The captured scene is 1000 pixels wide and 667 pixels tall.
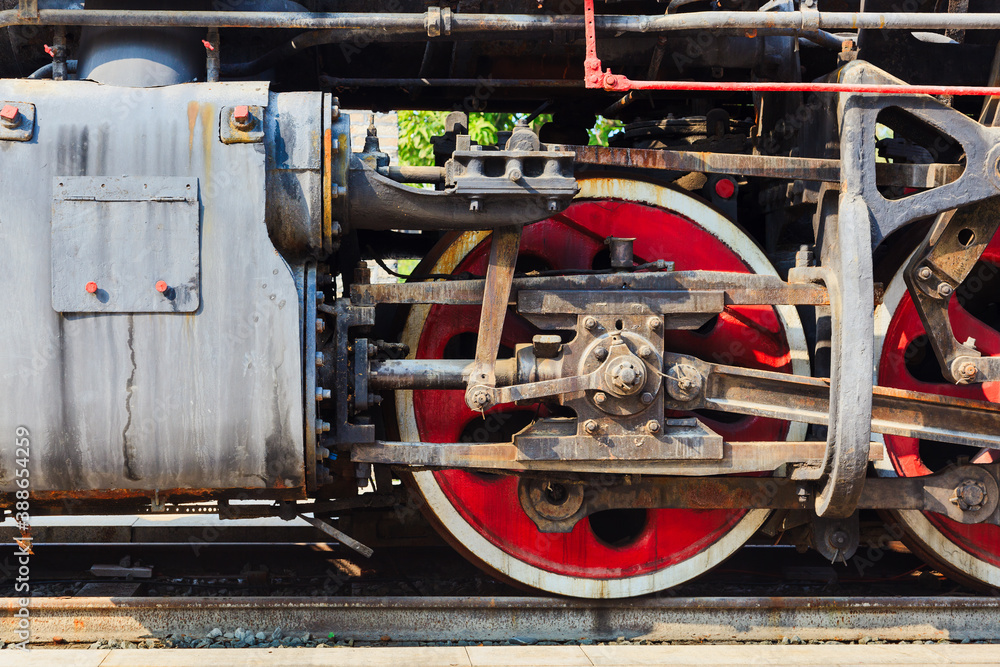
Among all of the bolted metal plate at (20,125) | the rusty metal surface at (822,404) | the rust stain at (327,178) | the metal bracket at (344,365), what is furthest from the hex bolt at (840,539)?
the bolted metal plate at (20,125)

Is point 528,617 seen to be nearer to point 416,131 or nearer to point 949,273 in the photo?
point 949,273

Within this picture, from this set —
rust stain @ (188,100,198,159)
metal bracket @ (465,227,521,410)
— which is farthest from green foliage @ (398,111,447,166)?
rust stain @ (188,100,198,159)

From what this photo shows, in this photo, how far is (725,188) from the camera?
3289 mm

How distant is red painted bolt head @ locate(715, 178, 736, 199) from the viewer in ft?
10.8

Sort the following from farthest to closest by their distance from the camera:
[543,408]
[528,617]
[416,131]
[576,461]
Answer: [416,131] < [543,408] < [528,617] < [576,461]

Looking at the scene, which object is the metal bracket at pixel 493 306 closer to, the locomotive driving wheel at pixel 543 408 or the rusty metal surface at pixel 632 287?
the rusty metal surface at pixel 632 287

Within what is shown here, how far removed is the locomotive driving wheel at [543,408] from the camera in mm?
3078

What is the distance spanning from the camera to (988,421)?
2891mm

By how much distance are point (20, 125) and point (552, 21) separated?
1.57 m

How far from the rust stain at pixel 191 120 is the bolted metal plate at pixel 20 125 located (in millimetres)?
416

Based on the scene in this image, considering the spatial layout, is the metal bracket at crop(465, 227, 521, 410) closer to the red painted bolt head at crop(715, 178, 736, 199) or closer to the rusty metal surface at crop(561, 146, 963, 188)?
the rusty metal surface at crop(561, 146, 963, 188)

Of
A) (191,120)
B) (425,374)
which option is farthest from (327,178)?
(425,374)

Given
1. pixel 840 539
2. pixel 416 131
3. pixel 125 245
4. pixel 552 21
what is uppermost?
pixel 416 131

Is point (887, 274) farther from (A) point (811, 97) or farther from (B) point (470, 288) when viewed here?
(B) point (470, 288)
